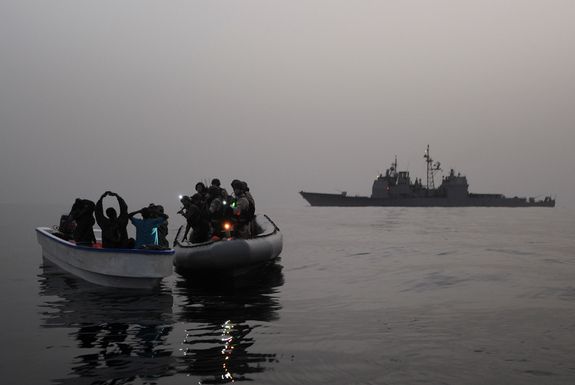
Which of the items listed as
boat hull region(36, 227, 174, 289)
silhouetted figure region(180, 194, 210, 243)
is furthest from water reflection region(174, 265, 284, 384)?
silhouetted figure region(180, 194, 210, 243)

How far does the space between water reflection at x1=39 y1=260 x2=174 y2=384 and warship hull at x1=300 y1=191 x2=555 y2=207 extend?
124 metres

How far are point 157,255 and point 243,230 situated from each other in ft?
13.2

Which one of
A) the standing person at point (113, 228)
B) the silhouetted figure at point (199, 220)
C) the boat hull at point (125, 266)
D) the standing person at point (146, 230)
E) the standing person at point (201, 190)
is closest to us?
the boat hull at point (125, 266)

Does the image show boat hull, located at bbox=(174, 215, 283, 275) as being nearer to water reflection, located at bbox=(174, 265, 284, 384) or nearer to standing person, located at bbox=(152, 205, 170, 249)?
water reflection, located at bbox=(174, 265, 284, 384)

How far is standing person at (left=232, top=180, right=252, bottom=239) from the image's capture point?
16.0 m

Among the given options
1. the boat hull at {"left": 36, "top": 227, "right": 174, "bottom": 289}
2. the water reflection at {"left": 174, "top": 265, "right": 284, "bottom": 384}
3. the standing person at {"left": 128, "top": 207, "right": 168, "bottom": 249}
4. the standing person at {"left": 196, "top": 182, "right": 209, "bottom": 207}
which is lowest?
the water reflection at {"left": 174, "top": 265, "right": 284, "bottom": 384}

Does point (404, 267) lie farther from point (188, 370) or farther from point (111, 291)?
point (188, 370)

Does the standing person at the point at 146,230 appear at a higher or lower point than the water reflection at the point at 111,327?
higher

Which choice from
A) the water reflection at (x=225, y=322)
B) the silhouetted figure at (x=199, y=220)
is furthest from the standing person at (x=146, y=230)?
the silhouetted figure at (x=199, y=220)

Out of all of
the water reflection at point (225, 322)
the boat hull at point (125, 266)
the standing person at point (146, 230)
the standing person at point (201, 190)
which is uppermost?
the standing person at point (201, 190)

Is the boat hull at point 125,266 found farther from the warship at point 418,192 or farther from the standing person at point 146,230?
the warship at point 418,192

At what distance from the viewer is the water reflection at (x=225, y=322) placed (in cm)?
755

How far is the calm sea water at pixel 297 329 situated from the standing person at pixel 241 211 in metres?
1.48

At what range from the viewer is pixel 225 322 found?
10562 millimetres
